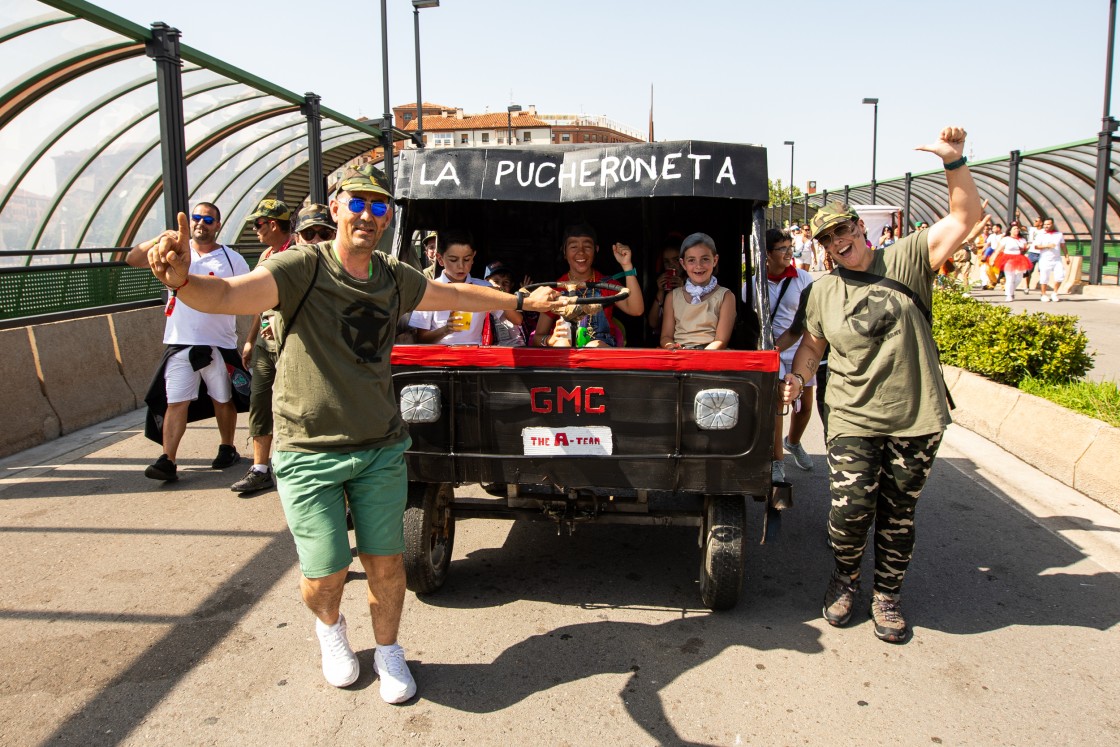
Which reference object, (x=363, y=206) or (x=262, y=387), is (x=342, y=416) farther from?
(x=262, y=387)

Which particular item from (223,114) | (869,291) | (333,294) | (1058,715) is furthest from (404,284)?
(223,114)

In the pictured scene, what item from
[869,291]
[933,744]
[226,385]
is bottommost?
[933,744]

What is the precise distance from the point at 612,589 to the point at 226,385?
11.3 ft

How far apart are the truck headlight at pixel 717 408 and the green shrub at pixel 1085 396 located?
361 centimetres

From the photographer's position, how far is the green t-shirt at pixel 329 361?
10.0ft

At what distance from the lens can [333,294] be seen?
3.08m

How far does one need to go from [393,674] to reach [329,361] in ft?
4.02

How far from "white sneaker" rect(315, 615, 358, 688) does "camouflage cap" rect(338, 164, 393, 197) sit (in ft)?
5.42

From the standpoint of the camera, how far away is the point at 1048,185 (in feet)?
76.9

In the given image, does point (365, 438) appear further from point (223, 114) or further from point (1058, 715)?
point (223, 114)

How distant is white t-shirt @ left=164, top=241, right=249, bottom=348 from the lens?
19.3 ft

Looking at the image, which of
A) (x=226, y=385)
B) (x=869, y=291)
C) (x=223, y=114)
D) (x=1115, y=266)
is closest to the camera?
(x=869, y=291)

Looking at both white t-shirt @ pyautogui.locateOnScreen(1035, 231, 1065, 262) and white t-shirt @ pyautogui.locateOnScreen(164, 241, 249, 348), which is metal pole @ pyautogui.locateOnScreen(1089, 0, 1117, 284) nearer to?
white t-shirt @ pyautogui.locateOnScreen(1035, 231, 1065, 262)

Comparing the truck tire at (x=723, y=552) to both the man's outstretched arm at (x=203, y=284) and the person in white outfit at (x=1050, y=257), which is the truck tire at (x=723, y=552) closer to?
the man's outstretched arm at (x=203, y=284)
